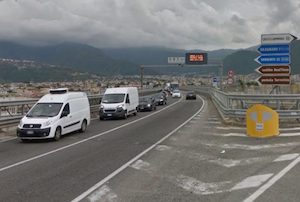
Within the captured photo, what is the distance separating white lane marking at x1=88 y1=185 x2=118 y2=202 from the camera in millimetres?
7645

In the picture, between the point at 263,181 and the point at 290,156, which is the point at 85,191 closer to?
the point at 263,181

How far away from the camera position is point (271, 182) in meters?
8.71

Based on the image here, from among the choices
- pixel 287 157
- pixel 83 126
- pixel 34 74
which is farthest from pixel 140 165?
pixel 34 74

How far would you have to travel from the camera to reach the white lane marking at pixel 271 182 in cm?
758

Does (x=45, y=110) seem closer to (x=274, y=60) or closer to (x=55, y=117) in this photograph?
(x=55, y=117)

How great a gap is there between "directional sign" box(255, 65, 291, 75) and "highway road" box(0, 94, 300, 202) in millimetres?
5496

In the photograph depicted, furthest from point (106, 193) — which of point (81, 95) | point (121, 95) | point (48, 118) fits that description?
point (121, 95)

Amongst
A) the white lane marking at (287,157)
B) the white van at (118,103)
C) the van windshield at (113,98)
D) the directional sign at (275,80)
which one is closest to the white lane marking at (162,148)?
the white lane marking at (287,157)

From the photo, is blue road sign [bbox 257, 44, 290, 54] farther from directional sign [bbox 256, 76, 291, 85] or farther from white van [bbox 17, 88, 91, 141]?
white van [bbox 17, 88, 91, 141]

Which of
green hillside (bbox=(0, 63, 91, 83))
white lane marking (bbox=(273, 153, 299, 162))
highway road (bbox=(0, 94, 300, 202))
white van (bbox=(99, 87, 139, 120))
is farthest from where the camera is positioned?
green hillside (bbox=(0, 63, 91, 83))

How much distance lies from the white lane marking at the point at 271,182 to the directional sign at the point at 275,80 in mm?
11238

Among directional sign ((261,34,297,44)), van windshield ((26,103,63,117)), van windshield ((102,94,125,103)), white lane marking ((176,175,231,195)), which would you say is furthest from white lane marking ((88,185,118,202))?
van windshield ((102,94,125,103))

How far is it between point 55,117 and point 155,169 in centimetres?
875

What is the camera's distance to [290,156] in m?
11.8
